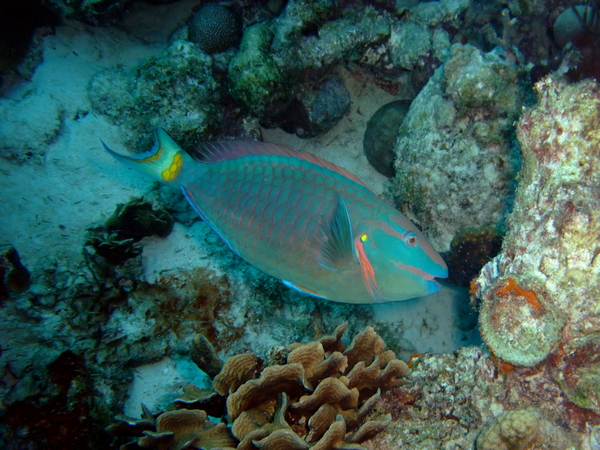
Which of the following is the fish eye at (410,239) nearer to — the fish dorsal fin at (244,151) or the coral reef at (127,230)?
the fish dorsal fin at (244,151)

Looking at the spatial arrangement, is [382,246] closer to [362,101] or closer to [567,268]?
[567,268]

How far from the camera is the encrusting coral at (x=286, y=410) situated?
2031 mm

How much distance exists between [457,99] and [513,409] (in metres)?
3.37

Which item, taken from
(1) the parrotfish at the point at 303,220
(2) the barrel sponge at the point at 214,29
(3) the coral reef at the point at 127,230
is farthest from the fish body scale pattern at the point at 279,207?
(2) the barrel sponge at the point at 214,29

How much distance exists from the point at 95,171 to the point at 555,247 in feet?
18.2

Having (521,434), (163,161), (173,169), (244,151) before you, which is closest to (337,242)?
(244,151)

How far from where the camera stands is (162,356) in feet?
11.7

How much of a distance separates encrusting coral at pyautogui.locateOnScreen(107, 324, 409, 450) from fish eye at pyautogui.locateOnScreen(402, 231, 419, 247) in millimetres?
927

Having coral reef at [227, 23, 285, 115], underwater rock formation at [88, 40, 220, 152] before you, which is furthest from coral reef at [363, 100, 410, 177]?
underwater rock formation at [88, 40, 220, 152]

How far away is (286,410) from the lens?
223cm

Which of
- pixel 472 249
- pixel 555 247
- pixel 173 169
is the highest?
pixel 555 247

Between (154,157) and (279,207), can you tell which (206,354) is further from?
(154,157)

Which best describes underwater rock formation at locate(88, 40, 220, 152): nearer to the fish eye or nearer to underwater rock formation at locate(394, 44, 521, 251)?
underwater rock formation at locate(394, 44, 521, 251)

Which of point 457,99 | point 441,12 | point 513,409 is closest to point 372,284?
point 513,409
